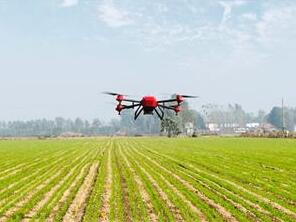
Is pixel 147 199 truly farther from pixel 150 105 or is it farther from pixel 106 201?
pixel 150 105

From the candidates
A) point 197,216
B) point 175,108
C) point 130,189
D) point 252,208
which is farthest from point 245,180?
point 175,108

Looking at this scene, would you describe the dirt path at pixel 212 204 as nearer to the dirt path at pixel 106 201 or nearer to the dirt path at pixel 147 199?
the dirt path at pixel 147 199

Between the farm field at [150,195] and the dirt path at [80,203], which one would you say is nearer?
the dirt path at [80,203]

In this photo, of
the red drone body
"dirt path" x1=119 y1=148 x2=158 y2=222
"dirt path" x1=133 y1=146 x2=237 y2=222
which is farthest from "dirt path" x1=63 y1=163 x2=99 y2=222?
the red drone body

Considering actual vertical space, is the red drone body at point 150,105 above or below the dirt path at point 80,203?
above

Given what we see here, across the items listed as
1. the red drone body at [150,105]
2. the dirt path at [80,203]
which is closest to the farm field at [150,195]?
the dirt path at [80,203]

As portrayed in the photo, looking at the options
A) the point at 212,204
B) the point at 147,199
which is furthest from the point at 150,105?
the point at 147,199

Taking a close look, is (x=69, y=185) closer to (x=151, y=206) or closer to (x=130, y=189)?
(x=130, y=189)

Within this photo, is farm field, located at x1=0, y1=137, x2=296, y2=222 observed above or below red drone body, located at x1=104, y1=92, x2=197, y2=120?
below

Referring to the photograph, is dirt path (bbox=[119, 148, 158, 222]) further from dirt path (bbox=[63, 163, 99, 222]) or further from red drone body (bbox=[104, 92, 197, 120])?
red drone body (bbox=[104, 92, 197, 120])
